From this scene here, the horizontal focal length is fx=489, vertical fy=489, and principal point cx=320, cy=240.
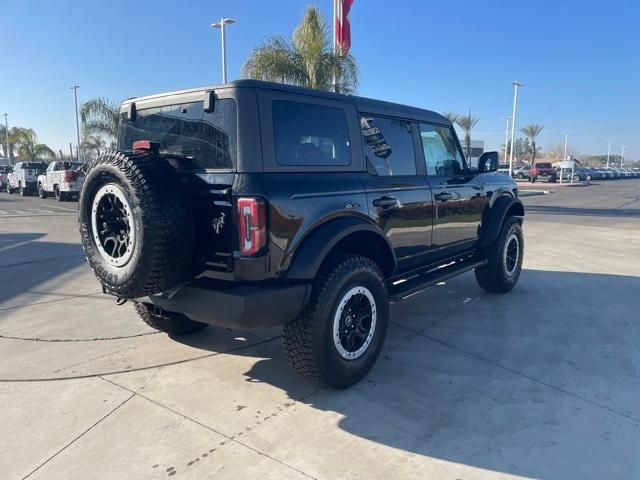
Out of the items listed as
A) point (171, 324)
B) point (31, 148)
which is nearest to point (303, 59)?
point (171, 324)

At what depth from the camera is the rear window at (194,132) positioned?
312 cm

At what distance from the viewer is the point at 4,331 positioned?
15.4ft

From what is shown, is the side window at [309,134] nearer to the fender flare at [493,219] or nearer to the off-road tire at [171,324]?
the off-road tire at [171,324]

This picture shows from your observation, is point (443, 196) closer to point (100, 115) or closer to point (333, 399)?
point (333, 399)

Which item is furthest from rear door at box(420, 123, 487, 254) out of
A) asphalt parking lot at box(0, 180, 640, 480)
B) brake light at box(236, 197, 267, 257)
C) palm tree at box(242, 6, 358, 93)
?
palm tree at box(242, 6, 358, 93)

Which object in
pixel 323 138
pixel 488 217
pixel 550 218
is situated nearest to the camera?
pixel 323 138

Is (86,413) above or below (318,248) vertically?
below

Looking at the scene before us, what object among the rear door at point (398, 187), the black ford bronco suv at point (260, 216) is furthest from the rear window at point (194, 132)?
the rear door at point (398, 187)

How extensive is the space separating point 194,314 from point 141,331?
5.98 ft

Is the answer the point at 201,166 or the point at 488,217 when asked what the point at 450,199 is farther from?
the point at 201,166

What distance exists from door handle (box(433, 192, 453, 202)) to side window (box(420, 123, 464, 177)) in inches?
8.4

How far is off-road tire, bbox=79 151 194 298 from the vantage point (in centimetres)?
287

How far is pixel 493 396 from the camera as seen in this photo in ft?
11.1

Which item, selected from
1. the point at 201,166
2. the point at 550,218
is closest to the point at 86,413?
the point at 201,166
